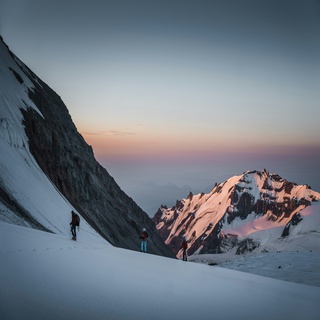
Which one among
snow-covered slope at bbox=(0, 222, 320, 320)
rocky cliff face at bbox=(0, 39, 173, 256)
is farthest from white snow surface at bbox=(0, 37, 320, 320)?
rocky cliff face at bbox=(0, 39, 173, 256)

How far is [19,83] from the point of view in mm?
47188

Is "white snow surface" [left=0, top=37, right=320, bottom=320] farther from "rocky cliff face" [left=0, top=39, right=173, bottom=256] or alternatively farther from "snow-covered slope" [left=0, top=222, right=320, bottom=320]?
"rocky cliff face" [left=0, top=39, right=173, bottom=256]

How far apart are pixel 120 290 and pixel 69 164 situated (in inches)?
1719

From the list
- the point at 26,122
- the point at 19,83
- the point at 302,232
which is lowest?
the point at 302,232

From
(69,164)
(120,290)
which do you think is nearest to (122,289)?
(120,290)

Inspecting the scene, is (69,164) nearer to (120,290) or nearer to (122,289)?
(122,289)

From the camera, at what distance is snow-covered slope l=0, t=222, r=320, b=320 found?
6.48 meters

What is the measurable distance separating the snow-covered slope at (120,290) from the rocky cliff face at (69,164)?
2832cm

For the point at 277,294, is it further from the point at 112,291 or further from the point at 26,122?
the point at 26,122

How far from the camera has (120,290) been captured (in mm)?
8422

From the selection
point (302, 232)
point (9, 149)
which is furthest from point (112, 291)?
A: point (302, 232)

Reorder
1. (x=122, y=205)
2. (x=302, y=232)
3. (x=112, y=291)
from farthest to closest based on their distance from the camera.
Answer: (x=302, y=232) → (x=122, y=205) → (x=112, y=291)

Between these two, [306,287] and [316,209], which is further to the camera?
[316,209]

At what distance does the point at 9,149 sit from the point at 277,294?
27.9m
